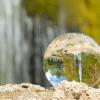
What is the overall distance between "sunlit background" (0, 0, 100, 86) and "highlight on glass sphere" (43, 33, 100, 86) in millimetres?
8084

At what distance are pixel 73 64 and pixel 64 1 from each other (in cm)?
1302

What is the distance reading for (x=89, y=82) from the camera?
243 cm

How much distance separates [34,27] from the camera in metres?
13.7

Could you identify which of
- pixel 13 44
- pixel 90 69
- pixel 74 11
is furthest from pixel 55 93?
pixel 74 11

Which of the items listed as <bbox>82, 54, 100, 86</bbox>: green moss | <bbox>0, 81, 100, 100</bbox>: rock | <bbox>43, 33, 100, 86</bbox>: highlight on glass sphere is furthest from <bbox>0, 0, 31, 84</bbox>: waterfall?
<bbox>0, 81, 100, 100</bbox>: rock

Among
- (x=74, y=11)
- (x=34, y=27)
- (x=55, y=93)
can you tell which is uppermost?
(x=74, y=11)

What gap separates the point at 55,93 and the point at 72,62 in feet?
2.04

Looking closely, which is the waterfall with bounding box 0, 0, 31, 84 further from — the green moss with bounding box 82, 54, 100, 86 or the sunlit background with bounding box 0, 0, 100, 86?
the green moss with bounding box 82, 54, 100, 86

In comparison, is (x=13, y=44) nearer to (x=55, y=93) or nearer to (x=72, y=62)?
(x=72, y=62)

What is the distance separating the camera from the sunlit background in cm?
1217

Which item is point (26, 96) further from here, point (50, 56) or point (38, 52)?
point (38, 52)

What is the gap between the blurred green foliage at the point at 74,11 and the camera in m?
13.8

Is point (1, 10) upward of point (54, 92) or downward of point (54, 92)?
upward

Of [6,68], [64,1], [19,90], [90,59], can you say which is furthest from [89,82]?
[64,1]
